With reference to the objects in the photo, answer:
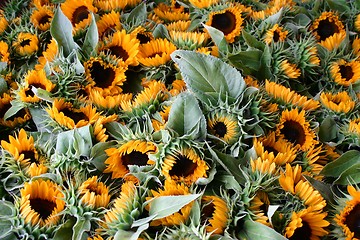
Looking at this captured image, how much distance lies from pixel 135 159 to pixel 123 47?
0.30 m

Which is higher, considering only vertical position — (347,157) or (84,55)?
(84,55)

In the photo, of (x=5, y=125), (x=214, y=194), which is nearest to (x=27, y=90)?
(x=5, y=125)

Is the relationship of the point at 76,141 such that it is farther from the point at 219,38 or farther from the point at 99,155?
the point at 219,38

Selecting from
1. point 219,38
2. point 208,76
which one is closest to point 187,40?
point 219,38

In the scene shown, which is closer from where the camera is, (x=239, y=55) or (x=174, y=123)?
(x=174, y=123)

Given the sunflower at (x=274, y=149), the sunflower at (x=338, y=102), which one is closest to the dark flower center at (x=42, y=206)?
the sunflower at (x=274, y=149)

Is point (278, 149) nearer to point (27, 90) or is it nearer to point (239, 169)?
point (239, 169)

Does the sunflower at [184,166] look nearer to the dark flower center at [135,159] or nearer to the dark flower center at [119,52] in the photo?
the dark flower center at [135,159]

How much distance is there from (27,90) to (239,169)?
0.42 meters

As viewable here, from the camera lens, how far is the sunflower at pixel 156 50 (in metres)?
1.01

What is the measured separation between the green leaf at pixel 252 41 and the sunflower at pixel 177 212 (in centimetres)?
41

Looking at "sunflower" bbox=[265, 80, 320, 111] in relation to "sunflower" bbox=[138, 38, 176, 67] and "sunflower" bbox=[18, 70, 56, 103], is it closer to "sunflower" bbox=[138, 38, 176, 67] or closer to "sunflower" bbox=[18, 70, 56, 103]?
"sunflower" bbox=[138, 38, 176, 67]

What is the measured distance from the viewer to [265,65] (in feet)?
3.35

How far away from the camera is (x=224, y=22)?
3.62 ft
